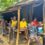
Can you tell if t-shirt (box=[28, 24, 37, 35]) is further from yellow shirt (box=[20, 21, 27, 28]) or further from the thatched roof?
the thatched roof

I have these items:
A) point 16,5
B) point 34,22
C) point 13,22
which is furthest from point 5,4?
point 34,22

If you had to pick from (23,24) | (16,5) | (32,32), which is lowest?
(32,32)

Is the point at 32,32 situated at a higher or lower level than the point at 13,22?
lower

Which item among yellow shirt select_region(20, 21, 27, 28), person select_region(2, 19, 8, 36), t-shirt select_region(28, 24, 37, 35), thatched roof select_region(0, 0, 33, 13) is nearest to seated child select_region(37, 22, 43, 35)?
t-shirt select_region(28, 24, 37, 35)

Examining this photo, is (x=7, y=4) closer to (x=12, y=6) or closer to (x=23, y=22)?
(x=12, y=6)

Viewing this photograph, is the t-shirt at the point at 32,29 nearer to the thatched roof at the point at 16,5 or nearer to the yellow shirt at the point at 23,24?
the yellow shirt at the point at 23,24

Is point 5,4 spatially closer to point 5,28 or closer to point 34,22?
point 5,28

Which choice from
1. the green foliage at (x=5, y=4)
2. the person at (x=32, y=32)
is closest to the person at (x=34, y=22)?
the person at (x=32, y=32)

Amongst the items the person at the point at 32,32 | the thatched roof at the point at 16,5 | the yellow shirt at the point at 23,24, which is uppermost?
the thatched roof at the point at 16,5

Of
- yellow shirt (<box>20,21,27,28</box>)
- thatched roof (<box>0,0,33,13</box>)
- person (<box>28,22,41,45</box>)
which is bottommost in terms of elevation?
person (<box>28,22,41,45</box>)

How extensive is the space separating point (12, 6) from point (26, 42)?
1.73 feet

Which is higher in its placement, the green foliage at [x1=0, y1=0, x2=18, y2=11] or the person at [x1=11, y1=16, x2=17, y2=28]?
the green foliage at [x1=0, y1=0, x2=18, y2=11]

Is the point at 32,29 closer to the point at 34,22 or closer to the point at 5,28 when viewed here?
the point at 34,22

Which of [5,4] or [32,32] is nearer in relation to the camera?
[32,32]
